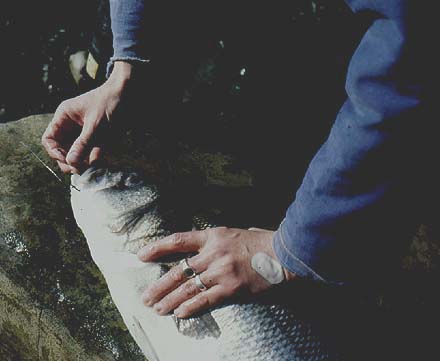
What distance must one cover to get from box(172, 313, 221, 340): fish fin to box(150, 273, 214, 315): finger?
0.25 feet

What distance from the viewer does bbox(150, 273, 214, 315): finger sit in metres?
1.95

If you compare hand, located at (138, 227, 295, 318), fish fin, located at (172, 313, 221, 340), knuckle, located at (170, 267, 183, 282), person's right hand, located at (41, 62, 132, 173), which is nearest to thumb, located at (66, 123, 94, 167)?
person's right hand, located at (41, 62, 132, 173)

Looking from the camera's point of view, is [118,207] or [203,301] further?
[118,207]

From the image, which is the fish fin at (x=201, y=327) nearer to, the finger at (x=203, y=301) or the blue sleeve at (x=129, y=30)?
the finger at (x=203, y=301)

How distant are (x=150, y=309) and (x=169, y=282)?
18 centimetres

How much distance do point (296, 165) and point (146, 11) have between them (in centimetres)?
184

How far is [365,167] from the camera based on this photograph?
155cm

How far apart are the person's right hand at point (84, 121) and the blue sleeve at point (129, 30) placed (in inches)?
2.4

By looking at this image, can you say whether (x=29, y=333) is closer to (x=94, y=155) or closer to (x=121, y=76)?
(x=94, y=155)

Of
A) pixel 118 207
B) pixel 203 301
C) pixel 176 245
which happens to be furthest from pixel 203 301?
pixel 118 207

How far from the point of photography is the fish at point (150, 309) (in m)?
1.99

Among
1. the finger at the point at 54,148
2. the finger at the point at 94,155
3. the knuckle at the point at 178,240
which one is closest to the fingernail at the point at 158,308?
the knuckle at the point at 178,240

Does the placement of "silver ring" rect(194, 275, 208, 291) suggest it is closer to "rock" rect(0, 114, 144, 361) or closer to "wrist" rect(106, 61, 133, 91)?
"rock" rect(0, 114, 144, 361)

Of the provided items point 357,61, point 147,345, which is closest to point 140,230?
point 147,345
